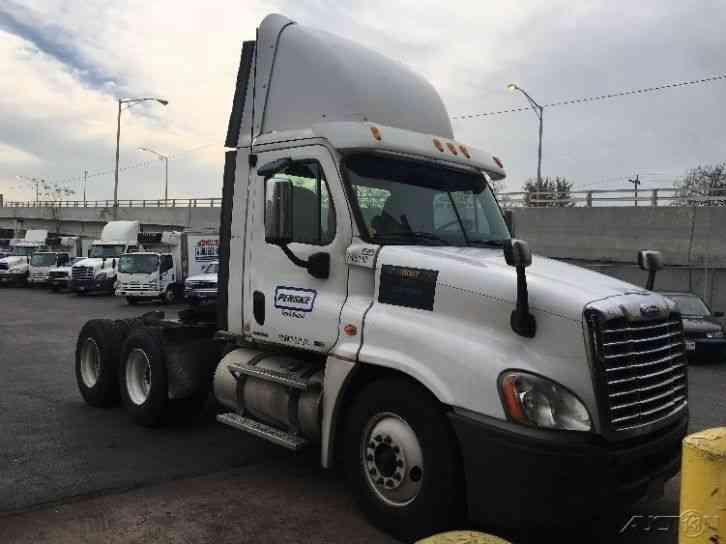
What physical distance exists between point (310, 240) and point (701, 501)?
321 centimetres

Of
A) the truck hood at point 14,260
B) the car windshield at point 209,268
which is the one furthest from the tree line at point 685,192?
the truck hood at point 14,260

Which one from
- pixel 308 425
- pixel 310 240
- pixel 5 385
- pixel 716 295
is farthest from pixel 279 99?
pixel 716 295

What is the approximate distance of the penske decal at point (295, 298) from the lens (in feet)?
16.9

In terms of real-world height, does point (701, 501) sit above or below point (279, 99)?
below

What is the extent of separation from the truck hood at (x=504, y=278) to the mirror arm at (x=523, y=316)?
0.10 meters

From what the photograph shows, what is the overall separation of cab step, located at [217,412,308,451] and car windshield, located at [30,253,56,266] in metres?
33.4

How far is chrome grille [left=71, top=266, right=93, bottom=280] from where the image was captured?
98.8ft

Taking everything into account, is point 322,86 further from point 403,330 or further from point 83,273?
point 83,273

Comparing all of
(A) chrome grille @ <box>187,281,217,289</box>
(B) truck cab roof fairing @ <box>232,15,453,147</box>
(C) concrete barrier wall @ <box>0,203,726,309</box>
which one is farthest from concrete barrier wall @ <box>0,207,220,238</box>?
(B) truck cab roof fairing @ <box>232,15,453,147</box>

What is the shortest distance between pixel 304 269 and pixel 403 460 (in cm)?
169

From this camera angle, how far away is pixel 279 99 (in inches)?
228

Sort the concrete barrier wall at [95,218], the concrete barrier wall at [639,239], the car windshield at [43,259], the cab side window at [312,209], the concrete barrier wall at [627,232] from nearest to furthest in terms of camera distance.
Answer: the cab side window at [312,209] → the concrete barrier wall at [639,239] → the concrete barrier wall at [627,232] → the car windshield at [43,259] → the concrete barrier wall at [95,218]

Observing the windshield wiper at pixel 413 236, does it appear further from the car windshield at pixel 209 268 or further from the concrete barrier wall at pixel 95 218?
the concrete barrier wall at pixel 95 218

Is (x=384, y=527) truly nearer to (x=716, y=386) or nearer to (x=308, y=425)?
(x=308, y=425)
